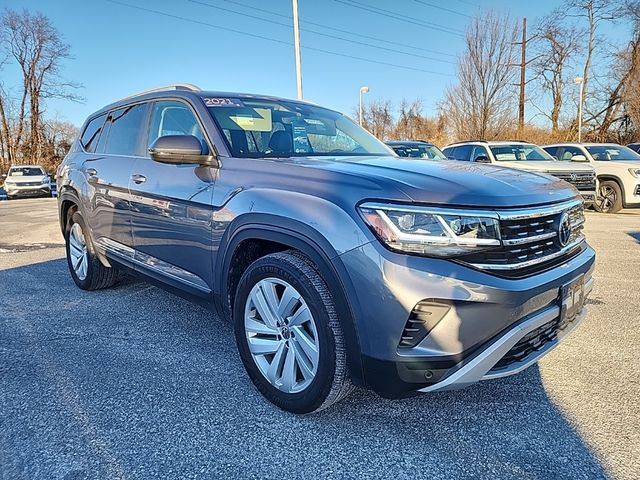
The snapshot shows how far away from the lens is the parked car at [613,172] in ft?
36.2

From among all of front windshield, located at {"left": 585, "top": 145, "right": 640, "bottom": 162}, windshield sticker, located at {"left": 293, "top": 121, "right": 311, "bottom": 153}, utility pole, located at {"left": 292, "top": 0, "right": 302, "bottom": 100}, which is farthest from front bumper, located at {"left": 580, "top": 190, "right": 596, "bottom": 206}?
windshield sticker, located at {"left": 293, "top": 121, "right": 311, "bottom": 153}

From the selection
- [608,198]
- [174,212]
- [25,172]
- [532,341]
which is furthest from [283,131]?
[25,172]

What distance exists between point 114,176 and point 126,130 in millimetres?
458

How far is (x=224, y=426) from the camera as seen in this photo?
2.35m

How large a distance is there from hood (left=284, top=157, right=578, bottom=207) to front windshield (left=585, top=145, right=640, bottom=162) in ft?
36.0

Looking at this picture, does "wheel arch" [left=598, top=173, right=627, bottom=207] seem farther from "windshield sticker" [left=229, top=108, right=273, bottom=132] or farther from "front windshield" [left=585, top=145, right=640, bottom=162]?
"windshield sticker" [left=229, top=108, right=273, bottom=132]

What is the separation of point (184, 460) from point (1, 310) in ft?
10.3

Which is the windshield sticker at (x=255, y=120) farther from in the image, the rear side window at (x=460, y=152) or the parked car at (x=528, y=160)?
the rear side window at (x=460, y=152)

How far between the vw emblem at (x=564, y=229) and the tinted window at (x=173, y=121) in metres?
2.08

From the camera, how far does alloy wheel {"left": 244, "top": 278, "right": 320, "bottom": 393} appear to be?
2301 millimetres

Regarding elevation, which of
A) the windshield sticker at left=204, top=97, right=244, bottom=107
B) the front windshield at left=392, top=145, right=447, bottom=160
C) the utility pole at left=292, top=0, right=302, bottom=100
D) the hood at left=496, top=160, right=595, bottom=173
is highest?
the utility pole at left=292, top=0, right=302, bottom=100

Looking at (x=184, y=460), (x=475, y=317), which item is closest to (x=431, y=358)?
(x=475, y=317)

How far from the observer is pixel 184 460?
2.08 metres

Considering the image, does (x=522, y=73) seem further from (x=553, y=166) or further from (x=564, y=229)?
(x=564, y=229)
